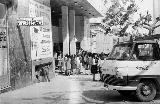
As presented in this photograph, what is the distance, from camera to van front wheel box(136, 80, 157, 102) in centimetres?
1235

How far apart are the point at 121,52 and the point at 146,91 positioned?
1681 mm

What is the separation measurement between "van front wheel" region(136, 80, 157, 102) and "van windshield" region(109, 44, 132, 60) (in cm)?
111

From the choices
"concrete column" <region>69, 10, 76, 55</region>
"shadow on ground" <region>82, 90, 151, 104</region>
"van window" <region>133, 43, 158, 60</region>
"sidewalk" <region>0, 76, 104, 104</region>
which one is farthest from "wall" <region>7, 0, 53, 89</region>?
"concrete column" <region>69, 10, 76, 55</region>

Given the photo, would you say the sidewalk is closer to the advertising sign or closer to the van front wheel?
the van front wheel

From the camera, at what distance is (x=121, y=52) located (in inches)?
508

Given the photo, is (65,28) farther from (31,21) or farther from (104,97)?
(104,97)

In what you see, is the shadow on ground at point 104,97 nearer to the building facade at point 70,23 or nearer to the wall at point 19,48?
the wall at point 19,48

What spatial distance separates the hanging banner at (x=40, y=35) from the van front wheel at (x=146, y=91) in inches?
305

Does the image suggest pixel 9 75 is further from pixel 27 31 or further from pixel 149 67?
pixel 149 67

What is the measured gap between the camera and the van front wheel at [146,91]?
40.5 ft

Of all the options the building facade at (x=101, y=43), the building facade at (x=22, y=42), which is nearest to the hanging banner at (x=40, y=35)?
the building facade at (x=22, y=42)

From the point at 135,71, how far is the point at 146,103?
116cm

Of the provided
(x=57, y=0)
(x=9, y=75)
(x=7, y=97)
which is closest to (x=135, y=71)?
(x=7, y=97)

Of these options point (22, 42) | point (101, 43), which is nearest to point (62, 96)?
point (22, 42)
